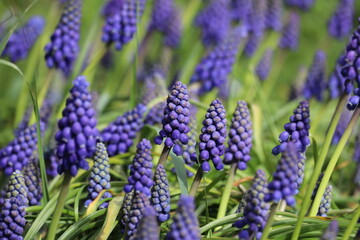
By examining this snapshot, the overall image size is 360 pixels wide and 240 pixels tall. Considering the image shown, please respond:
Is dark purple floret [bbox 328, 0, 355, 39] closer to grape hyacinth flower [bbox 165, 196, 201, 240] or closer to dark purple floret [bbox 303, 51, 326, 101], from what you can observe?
dark purple floret [bbox 303, 51, 326, 101]

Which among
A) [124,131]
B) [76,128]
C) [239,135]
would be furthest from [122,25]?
[76,128]

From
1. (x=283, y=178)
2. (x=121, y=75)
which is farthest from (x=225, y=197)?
(x=121, y=75)

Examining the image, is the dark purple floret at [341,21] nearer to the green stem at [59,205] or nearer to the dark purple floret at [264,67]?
the dark purple floret at [264,67]

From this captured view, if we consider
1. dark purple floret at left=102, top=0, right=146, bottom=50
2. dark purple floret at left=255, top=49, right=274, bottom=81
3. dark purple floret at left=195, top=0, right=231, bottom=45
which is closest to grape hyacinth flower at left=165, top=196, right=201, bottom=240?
dark purple floret at left=102, top=0, right=146, bottom=50

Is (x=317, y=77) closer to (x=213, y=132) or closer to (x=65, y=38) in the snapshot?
(x=65, y=38)

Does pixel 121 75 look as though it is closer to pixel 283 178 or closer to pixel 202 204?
pixel 202 204

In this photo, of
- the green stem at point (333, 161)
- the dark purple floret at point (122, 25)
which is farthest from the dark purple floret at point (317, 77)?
the green stem at point (333, 161)
